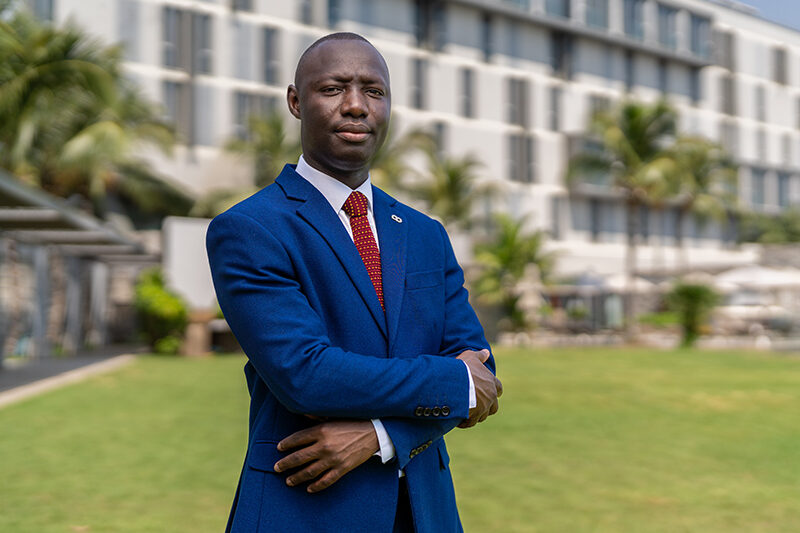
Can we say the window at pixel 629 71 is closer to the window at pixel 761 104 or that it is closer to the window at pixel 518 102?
the window at pixel 518 102

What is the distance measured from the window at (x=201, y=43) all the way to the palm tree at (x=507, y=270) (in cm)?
1233

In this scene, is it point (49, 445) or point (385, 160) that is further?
point (385, 160)

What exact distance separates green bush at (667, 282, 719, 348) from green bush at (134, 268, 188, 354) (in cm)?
1520

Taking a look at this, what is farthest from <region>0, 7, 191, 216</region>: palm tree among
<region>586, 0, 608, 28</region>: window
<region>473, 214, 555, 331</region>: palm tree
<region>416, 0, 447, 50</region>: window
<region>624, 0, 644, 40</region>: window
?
<region>624, 0, 644, 40</region>: window

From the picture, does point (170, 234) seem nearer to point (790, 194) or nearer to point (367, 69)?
point (367, 69)

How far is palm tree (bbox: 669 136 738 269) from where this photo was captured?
93.2 feet

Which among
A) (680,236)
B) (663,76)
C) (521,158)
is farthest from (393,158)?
(663,76)

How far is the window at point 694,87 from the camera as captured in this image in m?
44.0

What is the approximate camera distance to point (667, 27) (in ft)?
142

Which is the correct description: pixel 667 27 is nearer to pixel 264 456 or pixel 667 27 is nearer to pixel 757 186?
pixel 757 186

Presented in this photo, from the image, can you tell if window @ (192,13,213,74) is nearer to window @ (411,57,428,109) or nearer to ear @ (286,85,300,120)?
window @ (411,57,428,109)

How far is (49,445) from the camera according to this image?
7.13 meters

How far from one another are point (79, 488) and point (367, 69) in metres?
4.78

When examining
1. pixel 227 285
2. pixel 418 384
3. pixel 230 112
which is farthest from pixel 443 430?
pixel 230 112
